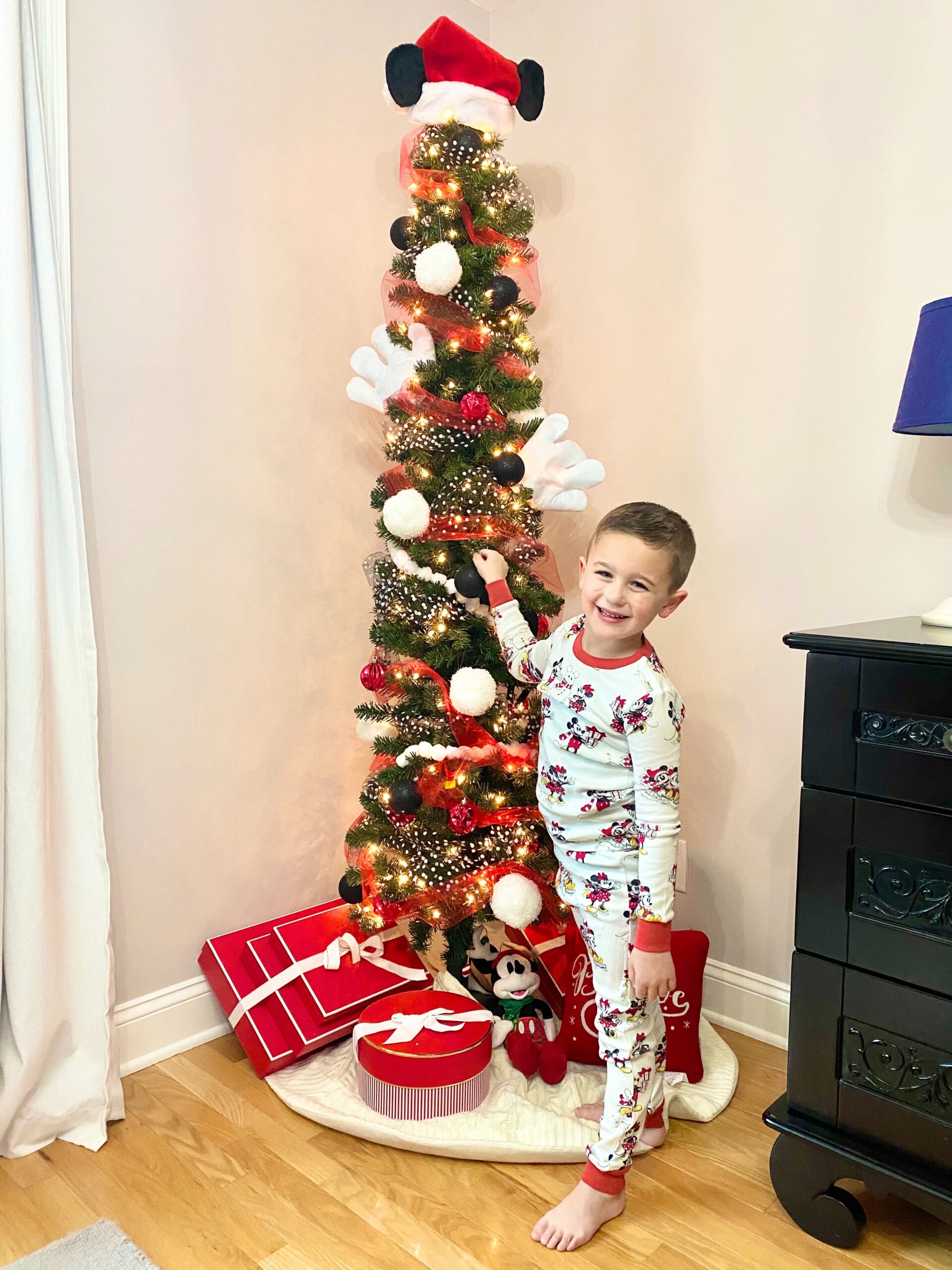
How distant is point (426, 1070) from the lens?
1.76 meters

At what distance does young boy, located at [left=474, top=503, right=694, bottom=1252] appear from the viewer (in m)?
1.50

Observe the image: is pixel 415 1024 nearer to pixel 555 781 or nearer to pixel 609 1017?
pixel 609 1017

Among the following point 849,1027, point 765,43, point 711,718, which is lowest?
point 849,1027

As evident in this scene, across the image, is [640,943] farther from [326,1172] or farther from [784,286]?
[784,286]

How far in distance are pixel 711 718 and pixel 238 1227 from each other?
54.1 inches

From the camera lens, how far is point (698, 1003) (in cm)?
193

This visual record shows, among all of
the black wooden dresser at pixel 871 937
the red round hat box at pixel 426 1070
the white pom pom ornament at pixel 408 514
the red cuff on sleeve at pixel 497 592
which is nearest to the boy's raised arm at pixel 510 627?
the red cuff on sleeve at pixel 497 592

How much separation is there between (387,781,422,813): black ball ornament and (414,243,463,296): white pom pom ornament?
A: 0.95 meters

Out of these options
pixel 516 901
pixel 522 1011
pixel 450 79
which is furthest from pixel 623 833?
pixel 450 79

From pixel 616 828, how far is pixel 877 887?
400 mm

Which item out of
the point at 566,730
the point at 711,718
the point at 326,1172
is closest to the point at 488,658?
the point at 566,730

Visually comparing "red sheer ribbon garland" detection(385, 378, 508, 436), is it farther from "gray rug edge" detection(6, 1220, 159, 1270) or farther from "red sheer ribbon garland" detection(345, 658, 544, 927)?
"gray rug edge" detection(6, 1220, 159, 1270)

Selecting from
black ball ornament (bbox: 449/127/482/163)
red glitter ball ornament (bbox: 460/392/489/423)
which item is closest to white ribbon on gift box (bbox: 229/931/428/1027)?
red glitter ball ornament (bbox: 460/392/489/423)

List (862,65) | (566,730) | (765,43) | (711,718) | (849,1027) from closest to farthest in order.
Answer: (849,1027) < (566,730) < (862,65) < (765,43) < (711,718)
